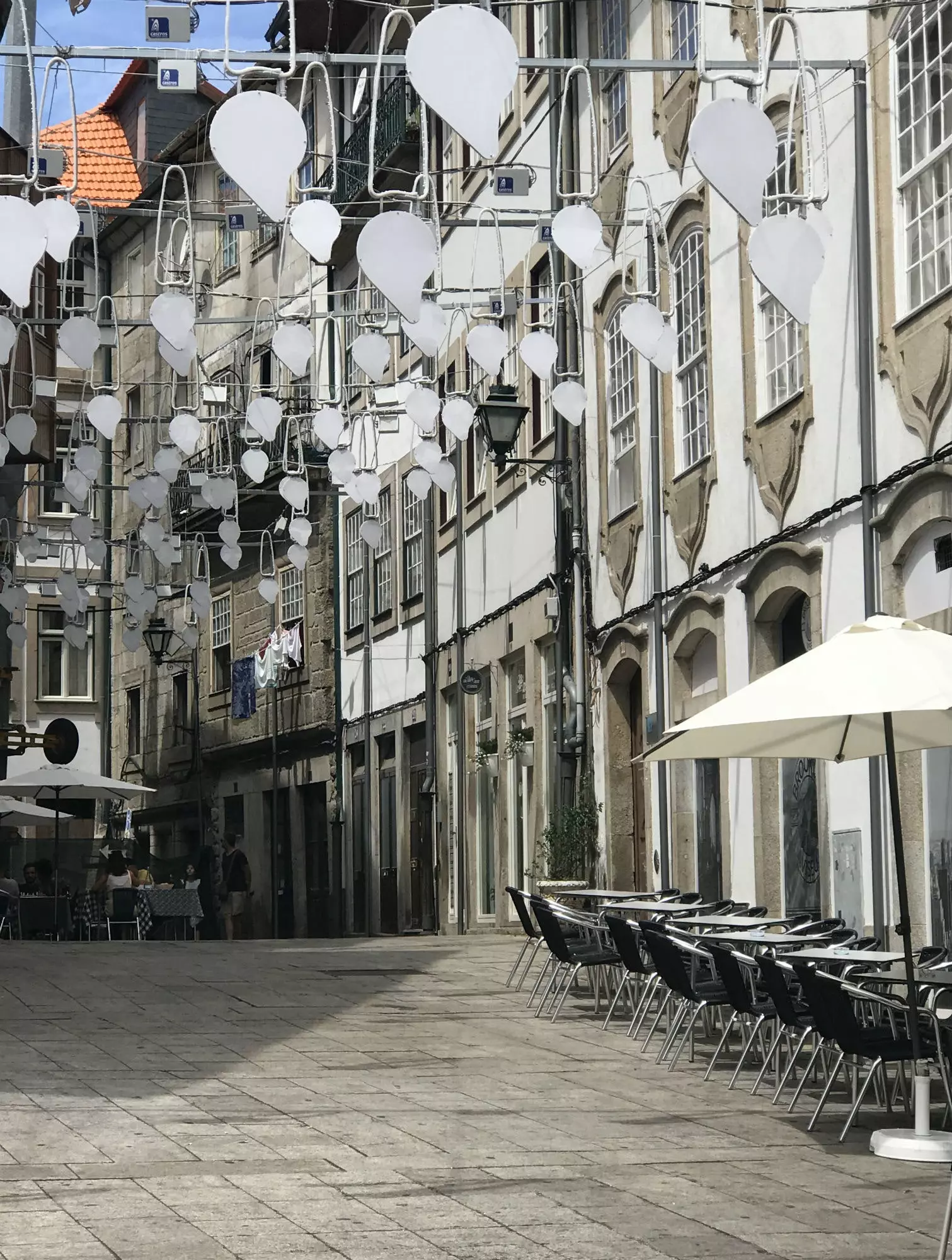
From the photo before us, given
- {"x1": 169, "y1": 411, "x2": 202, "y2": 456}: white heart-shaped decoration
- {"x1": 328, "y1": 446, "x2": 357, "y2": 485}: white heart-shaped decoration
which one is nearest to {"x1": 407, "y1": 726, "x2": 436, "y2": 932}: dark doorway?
{"x1": 328, "y1": 446, "x2": 357, "y2": 485}: white heart-shaped decoration

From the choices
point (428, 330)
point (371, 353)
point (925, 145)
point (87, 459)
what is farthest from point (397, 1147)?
point (87, 459)

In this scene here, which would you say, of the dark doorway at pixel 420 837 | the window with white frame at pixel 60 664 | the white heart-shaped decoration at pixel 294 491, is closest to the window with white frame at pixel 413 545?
the dark doorway at pixel 420 837

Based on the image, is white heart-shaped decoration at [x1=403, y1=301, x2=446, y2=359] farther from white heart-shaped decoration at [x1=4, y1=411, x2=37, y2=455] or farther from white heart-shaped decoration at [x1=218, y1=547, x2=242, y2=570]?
white heart-shaped decoration at [x1=218, y1=547, x2=242, y2=570]

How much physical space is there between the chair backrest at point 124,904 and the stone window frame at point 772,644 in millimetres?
9813

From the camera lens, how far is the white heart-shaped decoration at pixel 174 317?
12.3 metres

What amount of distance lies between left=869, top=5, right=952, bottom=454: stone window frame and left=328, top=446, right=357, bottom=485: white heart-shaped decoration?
463 centimetres

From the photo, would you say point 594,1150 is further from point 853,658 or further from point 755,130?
point 755,130

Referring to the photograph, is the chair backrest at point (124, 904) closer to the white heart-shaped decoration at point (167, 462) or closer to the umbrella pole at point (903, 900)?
the white heart-shaped decoration at point (167, 462)

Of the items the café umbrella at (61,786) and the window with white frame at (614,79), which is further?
the café umbrella at (61,786)

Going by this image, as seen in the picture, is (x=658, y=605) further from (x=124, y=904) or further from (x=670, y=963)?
(x=670, y=963)

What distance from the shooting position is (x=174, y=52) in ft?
36.2

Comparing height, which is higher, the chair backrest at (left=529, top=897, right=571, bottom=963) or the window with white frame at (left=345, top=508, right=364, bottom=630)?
the window with white frame at (left=345, top=508, right=364, bottom=630)

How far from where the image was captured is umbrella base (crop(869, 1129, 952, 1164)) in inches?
325

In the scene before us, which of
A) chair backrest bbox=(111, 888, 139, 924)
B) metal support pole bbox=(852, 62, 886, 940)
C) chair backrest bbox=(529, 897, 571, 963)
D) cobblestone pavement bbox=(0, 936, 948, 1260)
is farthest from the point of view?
chair backrest bbox=(111, 888, 139, 924)
